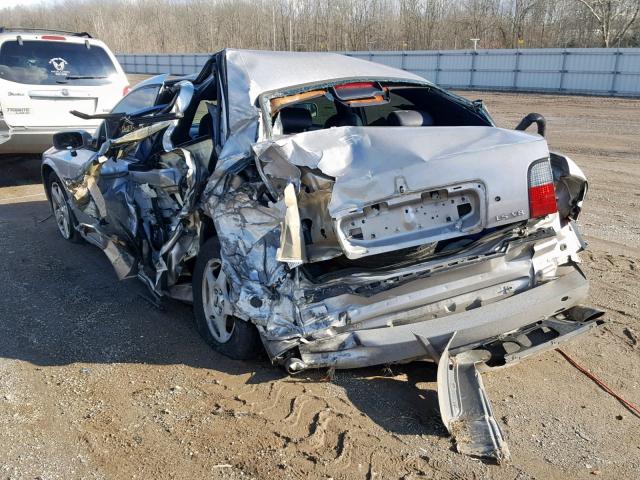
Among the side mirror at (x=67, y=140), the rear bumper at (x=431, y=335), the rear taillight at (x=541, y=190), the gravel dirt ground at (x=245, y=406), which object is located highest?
the rear taillight at (x=541, y=190)

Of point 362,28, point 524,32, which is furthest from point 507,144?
point 362,28

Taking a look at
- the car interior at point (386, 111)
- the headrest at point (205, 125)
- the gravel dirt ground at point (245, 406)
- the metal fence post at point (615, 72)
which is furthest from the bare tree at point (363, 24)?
the gravel dirt ground at point (245, 406)

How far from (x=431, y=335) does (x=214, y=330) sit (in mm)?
1461

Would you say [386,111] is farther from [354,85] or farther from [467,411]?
[467,411]

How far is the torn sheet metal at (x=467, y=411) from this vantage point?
2844 mm

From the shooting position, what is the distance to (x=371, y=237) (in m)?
3.09

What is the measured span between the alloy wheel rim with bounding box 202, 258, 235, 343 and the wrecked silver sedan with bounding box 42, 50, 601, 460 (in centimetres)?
1

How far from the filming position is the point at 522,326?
11.1 ft

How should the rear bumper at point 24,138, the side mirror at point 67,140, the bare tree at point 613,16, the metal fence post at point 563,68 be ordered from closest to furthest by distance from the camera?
the side mirror at point 67,140
the rear bumper at point 24,138
the metal fence post at point 563,68
the bare tree at point 613,16

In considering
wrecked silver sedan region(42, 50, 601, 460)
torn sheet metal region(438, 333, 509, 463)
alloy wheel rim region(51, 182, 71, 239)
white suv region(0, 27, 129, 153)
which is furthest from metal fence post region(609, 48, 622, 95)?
torn sheet metal region(438, 333, 509, 463)

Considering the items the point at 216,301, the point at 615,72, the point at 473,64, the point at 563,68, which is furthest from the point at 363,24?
the point at 216,301

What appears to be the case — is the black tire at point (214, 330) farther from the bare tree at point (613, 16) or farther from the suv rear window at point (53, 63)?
the bare tree at point (613, 16)

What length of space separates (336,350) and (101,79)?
7.87 metres

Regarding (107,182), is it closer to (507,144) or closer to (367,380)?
(367,380)
